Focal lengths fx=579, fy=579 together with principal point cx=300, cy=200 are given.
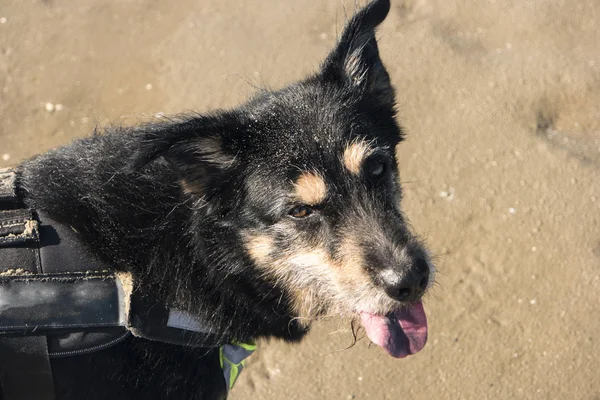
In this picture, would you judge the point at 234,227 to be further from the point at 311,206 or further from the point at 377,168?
the point at 377,168

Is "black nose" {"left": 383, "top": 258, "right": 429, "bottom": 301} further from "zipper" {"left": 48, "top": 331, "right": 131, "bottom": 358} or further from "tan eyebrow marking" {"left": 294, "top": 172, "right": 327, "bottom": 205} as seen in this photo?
"zipper" {"left": 48, "top": 331, "right": 131, "bottom": 358}

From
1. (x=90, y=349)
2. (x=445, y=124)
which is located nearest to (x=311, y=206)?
(x=90, y=349)

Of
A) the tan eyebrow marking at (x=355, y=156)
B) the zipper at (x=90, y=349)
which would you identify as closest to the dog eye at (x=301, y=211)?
the tan eyebrow marking at (x=355, y=156)

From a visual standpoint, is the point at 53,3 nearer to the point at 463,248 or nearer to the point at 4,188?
the point at 4,188

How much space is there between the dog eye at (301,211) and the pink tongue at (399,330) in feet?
1.85

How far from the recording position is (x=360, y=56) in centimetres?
309

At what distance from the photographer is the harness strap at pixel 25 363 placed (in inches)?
92.9

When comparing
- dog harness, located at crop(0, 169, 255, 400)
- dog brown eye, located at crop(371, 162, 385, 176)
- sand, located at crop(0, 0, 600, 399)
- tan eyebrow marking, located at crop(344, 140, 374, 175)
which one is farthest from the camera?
sand, located at crop(0, 0, 600, 399)

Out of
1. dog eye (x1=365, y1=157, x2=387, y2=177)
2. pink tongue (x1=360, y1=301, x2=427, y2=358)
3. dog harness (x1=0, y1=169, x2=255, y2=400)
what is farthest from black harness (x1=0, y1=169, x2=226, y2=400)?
dog eye (x1=365, y1=157, x2=387, y2=177)

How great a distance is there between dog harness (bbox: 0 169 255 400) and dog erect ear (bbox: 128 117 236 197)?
0.51 m

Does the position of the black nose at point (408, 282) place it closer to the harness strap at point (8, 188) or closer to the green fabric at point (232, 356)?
the green fabric at point (232, 356)

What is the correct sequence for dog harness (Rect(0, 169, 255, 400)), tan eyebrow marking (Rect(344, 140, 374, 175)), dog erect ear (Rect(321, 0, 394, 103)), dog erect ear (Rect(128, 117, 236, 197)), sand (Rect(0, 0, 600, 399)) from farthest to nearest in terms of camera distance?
1. sand (Rect(0, 0, 600, 399))
2. dog erect ear (Rect(321, 0, 394, 103))
3. tan eyebrow marking (Rect(344, 140, 374, 175))
4. dog erect ear (Rect(128, 117, 236, 197))
5. dog harness (Rect(0, 169, 255, 400))

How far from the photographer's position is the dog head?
2.64 m

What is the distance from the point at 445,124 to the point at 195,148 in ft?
9.24
